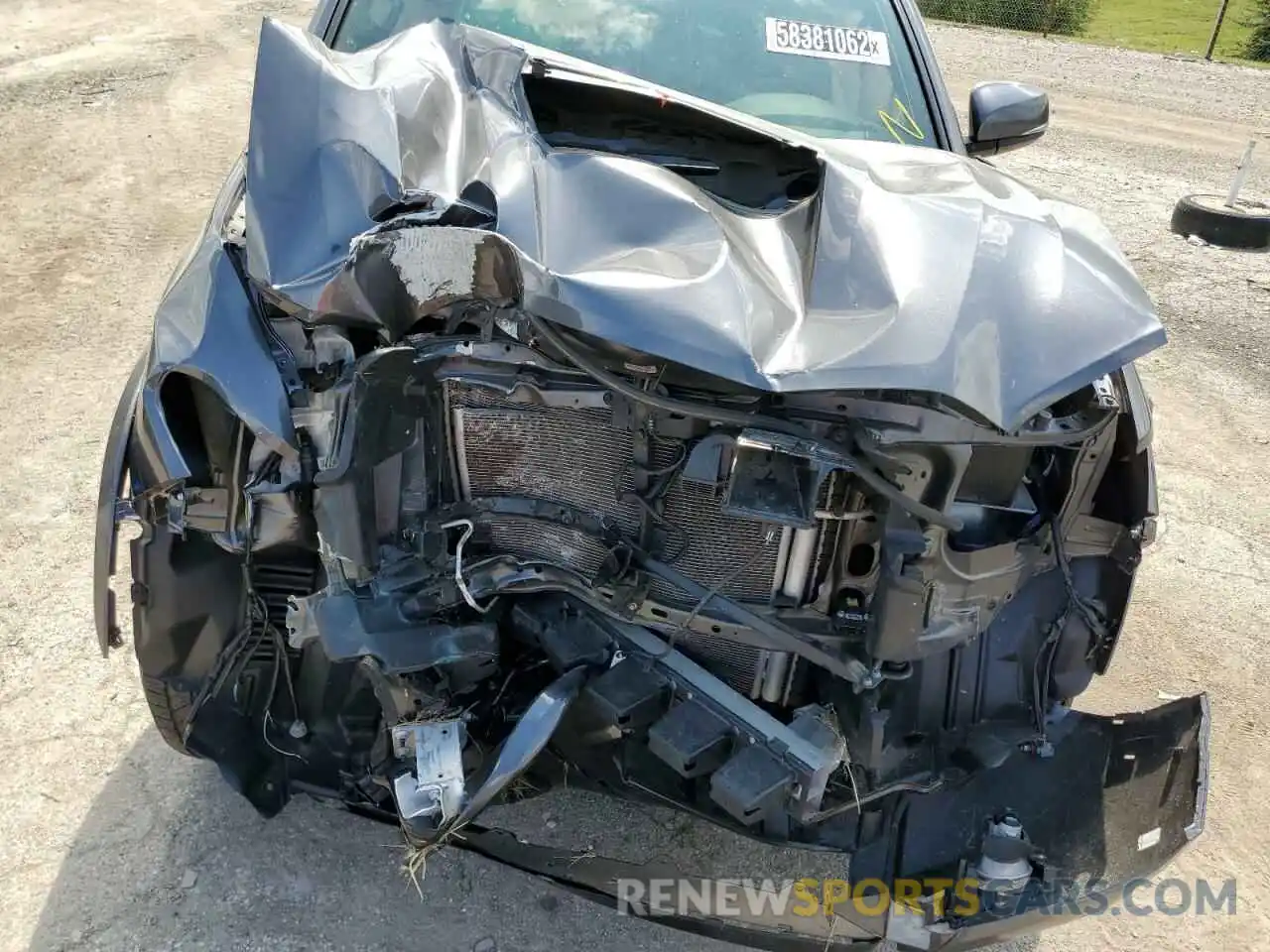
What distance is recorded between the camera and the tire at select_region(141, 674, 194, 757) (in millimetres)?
2260

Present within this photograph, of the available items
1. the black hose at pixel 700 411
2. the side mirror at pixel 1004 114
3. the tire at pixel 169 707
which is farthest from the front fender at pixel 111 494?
the side mirror at pixel 1004 114

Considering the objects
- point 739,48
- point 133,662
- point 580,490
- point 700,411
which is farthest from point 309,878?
point 739,48

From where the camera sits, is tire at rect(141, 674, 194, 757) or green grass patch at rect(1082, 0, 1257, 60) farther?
green grass patch at rect(1082, 0, 1257, 60)

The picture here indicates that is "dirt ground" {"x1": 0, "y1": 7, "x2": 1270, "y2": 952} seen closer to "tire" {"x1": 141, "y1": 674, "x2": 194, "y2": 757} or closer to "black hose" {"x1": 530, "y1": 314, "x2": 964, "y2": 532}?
"tire" {"x1": 141, "y1": 674, "x2": 194, "y2": 757}

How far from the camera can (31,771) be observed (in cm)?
257

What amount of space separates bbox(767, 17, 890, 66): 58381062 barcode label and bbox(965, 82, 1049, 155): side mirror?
0.33 meters

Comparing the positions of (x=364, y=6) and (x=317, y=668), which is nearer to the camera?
(x=317, y=668)

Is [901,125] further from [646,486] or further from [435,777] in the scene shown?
[435,777]

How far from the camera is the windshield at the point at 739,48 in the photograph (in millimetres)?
2795

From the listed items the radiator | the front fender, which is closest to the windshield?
the radiator

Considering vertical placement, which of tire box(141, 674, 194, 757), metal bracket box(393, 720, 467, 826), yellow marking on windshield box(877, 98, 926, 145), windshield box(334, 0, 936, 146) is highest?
windshield box(334, 0, 936, 146)

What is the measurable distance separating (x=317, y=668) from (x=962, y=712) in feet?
5.03

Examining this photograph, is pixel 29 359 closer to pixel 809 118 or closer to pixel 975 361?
pixel 809 118

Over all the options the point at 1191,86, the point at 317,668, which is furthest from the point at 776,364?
the point at 1191,86
